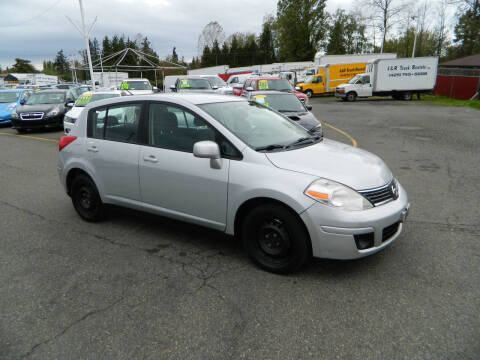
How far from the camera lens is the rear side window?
4230 millimetres

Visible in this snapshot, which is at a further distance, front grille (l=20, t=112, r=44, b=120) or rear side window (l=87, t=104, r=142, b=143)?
front grille (l=20, t=112, r=44, b=120)

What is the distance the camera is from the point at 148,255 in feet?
12.9

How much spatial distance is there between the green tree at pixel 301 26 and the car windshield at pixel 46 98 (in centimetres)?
5213

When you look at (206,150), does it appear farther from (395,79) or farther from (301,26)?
(301,26)

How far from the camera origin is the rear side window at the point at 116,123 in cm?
423

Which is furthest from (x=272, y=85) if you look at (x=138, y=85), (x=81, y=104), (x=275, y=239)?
(x=275, y=239)

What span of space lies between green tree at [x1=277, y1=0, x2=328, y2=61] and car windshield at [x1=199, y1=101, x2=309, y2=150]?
61288 mm

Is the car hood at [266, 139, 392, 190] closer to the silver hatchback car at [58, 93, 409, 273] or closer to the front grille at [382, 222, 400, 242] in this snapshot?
the silver hatchback car at [58, 93, 409, 273]

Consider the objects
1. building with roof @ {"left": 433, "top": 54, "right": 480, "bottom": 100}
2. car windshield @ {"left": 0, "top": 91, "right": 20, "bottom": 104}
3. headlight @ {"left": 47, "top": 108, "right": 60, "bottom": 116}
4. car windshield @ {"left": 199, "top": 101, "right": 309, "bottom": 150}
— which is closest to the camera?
car windshield @ {"left": 199, "top": 101, "right": 309, "bottom": 150}

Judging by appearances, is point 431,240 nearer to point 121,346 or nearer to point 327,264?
point 327,264

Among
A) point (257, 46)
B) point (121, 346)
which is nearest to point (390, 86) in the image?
point (121, 346)

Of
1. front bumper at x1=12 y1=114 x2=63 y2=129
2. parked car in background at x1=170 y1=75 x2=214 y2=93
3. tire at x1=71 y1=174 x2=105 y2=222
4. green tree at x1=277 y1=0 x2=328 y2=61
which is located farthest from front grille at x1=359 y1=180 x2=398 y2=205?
green tree at x1=277 y1=0 x2=328 y2=61

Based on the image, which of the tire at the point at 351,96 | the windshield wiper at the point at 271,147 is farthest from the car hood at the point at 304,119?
the tire at the point at 351,96

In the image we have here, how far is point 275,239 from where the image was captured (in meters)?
3.37
